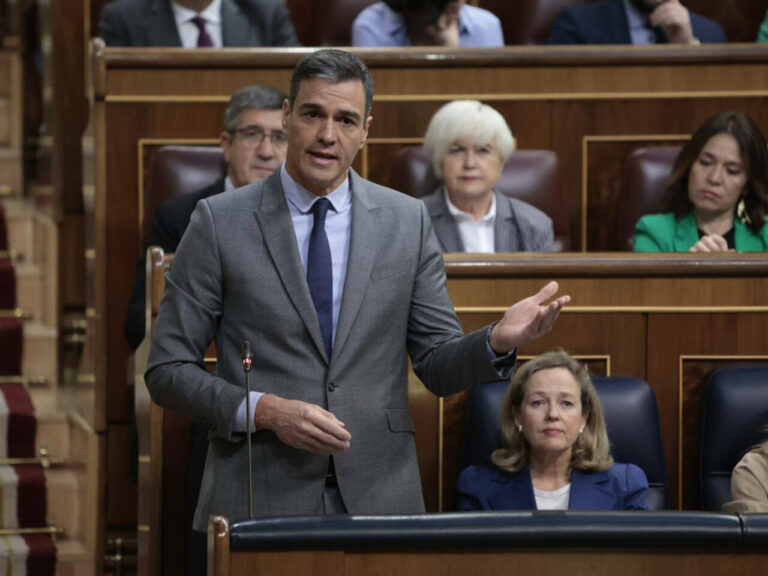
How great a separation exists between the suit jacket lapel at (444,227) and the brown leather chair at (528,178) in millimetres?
73

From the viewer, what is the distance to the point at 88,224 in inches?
64.6

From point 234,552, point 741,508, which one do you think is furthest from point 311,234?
point 741,508

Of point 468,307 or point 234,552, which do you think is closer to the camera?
point 234,552

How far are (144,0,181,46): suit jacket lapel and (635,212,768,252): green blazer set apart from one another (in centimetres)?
64

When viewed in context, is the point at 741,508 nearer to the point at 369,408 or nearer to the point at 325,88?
the point at 369,408

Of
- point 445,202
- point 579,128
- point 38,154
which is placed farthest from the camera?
point 38,154

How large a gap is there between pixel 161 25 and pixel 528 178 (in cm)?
51

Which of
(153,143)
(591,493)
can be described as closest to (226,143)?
(153,143)

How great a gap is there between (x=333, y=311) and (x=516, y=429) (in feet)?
1.09

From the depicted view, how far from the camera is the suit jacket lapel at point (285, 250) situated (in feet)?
3.15

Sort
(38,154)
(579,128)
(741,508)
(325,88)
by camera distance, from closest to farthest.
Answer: (325,88) → (741,508) → (579,128) → (38,154)

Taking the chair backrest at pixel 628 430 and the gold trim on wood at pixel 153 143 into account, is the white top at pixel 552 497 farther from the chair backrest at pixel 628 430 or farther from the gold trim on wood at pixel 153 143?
the gold trim on wood at pixel 153 143

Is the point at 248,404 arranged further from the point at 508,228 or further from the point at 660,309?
the point at 508,228

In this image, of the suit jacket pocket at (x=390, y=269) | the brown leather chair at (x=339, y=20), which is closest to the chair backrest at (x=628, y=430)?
the suit jacket pocket at (x=390, y=269)
